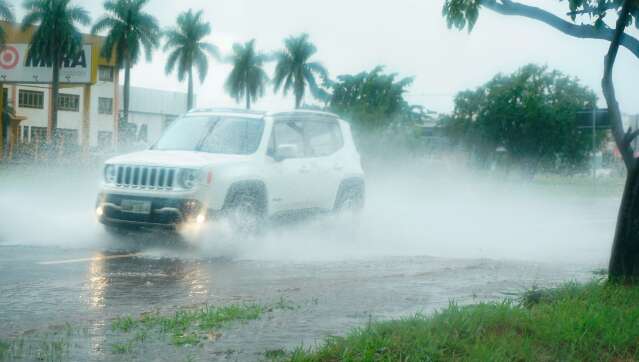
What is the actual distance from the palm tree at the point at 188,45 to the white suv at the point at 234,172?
64487mm

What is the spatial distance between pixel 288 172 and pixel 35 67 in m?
47.9

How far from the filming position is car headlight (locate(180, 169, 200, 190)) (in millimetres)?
11547

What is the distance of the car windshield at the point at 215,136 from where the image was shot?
1272cm

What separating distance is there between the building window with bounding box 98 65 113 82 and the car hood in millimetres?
79835

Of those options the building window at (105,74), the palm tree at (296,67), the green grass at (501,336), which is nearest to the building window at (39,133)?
the building window at (105,74)

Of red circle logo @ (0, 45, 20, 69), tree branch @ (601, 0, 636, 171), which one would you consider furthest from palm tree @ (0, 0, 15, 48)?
tree branch @ (601, 0, 636, 171)

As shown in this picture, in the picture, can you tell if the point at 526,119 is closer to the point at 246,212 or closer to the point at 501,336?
the point at 246,212

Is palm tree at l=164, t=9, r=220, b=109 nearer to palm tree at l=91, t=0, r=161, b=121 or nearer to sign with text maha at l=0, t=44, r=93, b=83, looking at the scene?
palm tree at l=91, t=0, r=161, b=121

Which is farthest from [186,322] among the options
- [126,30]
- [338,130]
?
[126,30]

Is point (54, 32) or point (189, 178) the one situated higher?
point (54, 32)

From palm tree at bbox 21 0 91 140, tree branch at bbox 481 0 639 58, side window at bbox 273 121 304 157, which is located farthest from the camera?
palm tree at bbox 21 0 91 140

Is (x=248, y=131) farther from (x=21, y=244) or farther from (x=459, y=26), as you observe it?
(x=459, y=26)

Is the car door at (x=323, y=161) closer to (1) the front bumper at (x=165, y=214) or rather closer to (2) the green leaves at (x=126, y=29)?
(1) the front bumper at (x=165, y=214)

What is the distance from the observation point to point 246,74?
84.6 meters
